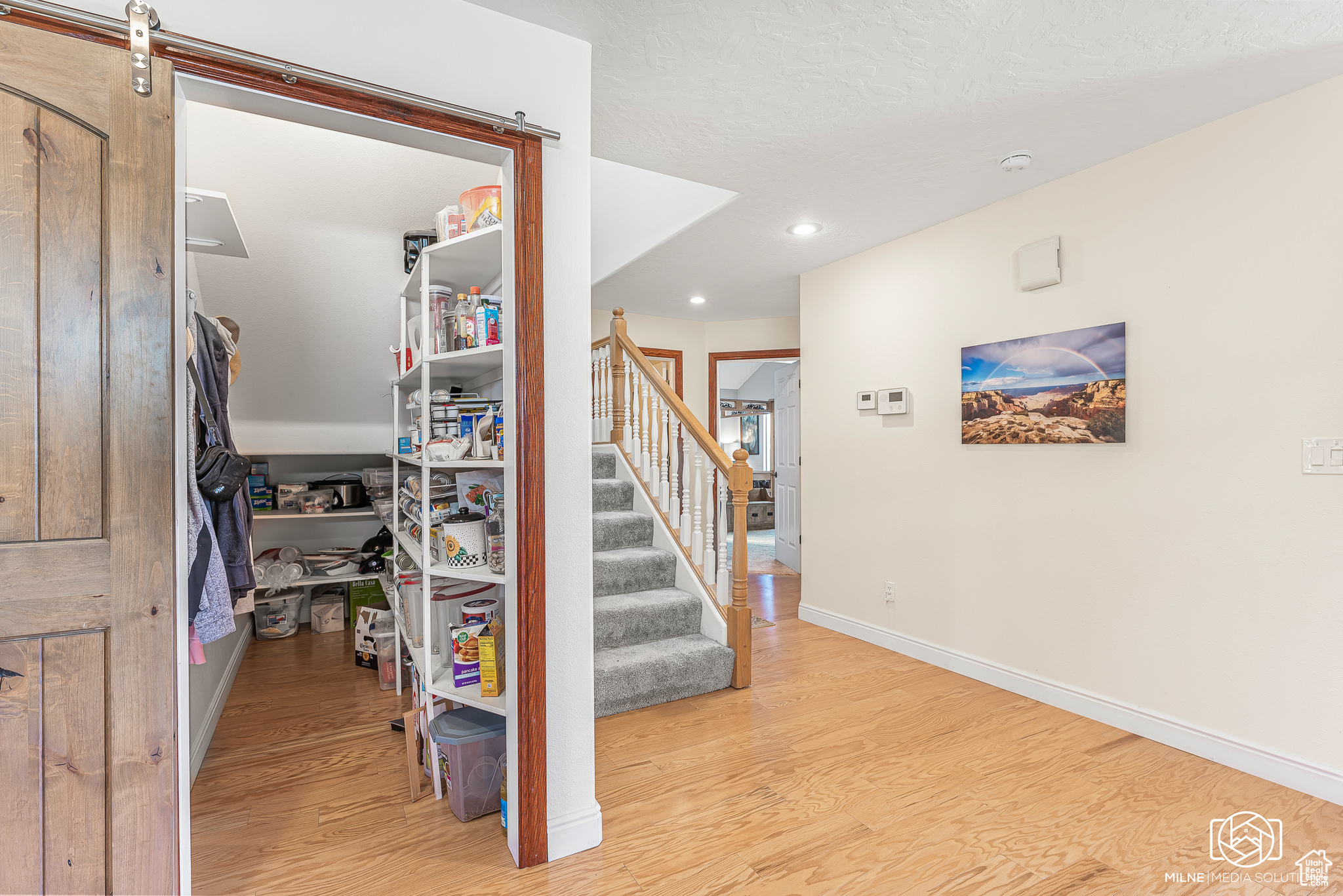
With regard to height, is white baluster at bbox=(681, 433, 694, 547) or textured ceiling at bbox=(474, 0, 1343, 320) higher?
textured ceiling at bbox=(474, 0, 1343, 320)

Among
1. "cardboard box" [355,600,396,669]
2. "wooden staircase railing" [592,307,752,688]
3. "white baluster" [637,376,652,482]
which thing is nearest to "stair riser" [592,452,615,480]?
"wooden staircase railing" [592,307,752,688]

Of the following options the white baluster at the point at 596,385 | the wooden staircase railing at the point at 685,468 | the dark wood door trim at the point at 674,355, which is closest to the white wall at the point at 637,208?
the wooden staircase railing at the point at 685,468

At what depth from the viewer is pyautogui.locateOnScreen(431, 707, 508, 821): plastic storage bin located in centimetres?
192

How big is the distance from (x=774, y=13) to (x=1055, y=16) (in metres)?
0.76

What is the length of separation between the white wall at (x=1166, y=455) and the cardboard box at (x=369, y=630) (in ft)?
8.98

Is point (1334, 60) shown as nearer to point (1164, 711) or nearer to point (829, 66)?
point (829, 66)

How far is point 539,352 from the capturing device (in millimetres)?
1682

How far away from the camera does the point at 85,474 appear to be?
120 centimetres

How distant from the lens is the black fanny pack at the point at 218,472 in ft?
4.97

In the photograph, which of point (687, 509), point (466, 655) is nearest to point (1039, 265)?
point (687, 509)

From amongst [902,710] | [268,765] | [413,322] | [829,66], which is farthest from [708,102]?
[268,765]

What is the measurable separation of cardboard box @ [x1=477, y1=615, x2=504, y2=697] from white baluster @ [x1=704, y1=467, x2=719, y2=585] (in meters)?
1.55

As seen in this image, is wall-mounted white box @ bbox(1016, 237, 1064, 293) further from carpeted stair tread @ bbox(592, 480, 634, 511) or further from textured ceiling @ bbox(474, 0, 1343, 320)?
carpeted stair tread @ bbox(592, 480, 634, 511)

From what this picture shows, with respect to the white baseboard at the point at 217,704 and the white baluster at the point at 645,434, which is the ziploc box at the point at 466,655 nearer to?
the white baseboard at the point at 217,704
